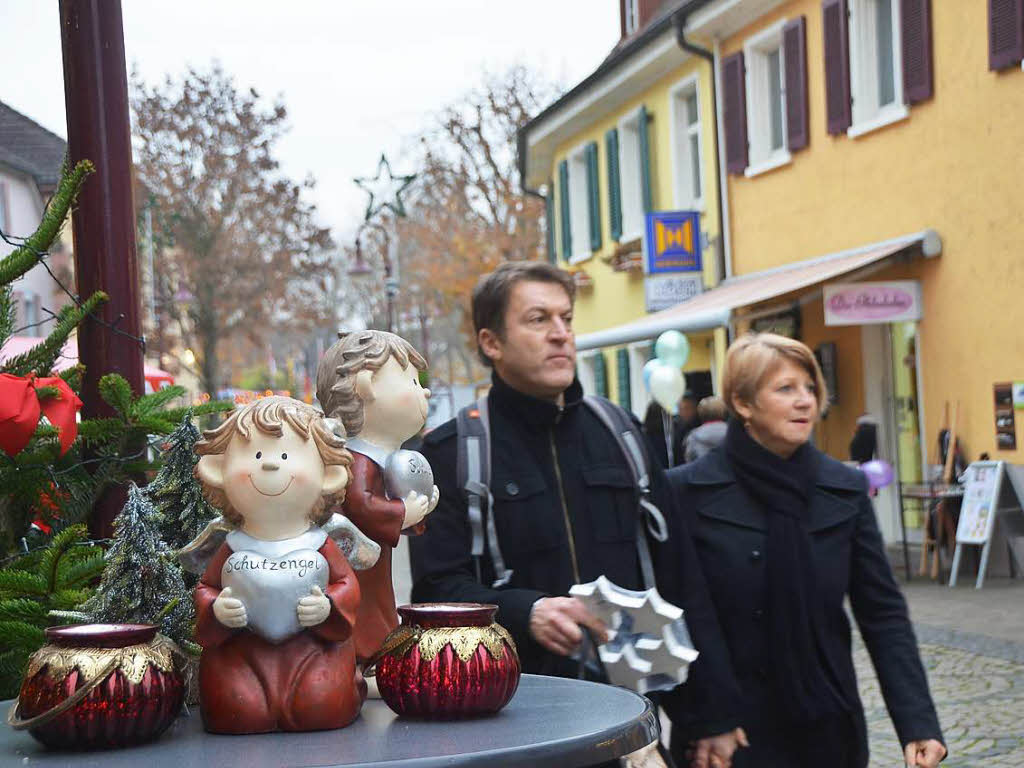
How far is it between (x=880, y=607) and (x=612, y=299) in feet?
72.3

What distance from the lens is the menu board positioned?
13.8 m

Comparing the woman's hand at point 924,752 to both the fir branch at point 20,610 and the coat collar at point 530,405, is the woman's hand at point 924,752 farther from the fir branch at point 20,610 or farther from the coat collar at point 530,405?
the fir branch at point 20,610

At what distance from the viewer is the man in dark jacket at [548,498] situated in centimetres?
360

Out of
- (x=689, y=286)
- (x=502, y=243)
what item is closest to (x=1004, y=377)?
(x=689, y=286)

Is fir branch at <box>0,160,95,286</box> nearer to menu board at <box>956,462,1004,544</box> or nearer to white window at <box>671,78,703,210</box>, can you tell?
menu board at <box>956,462,1004,544</box>

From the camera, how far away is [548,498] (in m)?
3.62

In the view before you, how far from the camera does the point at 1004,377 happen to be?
1487 centimetres

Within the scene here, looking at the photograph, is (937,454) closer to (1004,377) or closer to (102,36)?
(1004,377)

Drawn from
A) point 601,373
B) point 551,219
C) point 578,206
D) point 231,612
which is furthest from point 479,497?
point 551,219

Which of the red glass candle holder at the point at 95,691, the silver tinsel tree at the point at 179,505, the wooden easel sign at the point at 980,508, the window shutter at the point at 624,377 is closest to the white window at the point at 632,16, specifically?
the window shutter at the point at 624,377

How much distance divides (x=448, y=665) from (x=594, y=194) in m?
24.3

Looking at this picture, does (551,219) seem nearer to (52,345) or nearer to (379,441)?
(52,345)

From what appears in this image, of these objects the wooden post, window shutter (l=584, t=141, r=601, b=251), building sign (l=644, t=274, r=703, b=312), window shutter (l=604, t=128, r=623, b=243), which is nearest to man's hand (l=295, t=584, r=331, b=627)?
the wooden post

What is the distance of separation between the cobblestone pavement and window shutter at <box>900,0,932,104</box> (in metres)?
6.37
